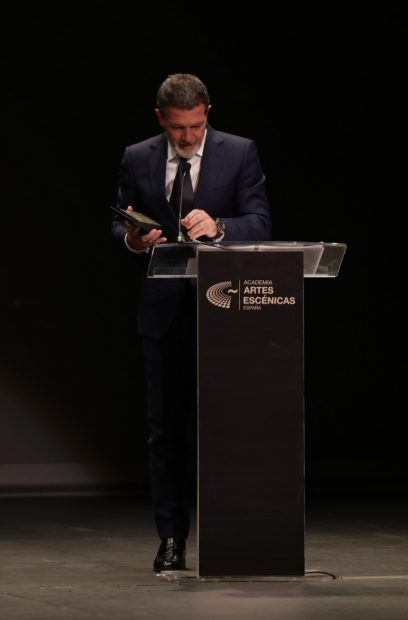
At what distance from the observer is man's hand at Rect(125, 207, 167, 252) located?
4.23 meters

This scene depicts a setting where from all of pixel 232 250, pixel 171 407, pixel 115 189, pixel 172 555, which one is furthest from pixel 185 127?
pixel 115 189

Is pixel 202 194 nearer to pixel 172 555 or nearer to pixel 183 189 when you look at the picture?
pixel 183 189

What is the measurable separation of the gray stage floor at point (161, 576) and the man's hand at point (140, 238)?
1006mm

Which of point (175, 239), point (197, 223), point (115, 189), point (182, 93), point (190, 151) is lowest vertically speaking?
point (115, 189)

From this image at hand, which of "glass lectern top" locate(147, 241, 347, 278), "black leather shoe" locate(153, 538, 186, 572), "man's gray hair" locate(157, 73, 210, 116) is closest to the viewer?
"glass lectern top" locate(147, 241, 347, 278)

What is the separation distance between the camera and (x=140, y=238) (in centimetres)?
429

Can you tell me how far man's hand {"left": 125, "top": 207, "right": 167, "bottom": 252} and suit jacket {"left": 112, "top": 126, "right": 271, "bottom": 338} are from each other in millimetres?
194

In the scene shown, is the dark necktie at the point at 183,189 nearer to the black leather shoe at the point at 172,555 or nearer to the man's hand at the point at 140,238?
the man's hand at the point at 140,238

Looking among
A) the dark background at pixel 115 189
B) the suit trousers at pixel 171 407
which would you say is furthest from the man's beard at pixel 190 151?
the dark background at pixel 115 189

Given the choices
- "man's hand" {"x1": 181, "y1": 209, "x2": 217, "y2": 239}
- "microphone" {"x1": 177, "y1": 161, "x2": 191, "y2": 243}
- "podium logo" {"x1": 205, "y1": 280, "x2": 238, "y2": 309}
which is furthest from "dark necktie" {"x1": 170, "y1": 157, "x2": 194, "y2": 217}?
"podium logo" {"x1": 205, "y1": 280, "x2": 238, "y2": 309}

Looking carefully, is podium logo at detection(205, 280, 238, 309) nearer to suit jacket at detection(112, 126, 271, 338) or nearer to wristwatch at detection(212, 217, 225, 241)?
wristwatch at detection(212, 217, 225, 241)

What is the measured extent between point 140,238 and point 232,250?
1.06ft

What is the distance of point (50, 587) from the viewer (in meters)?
4.25

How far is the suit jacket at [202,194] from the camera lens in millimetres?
4473
